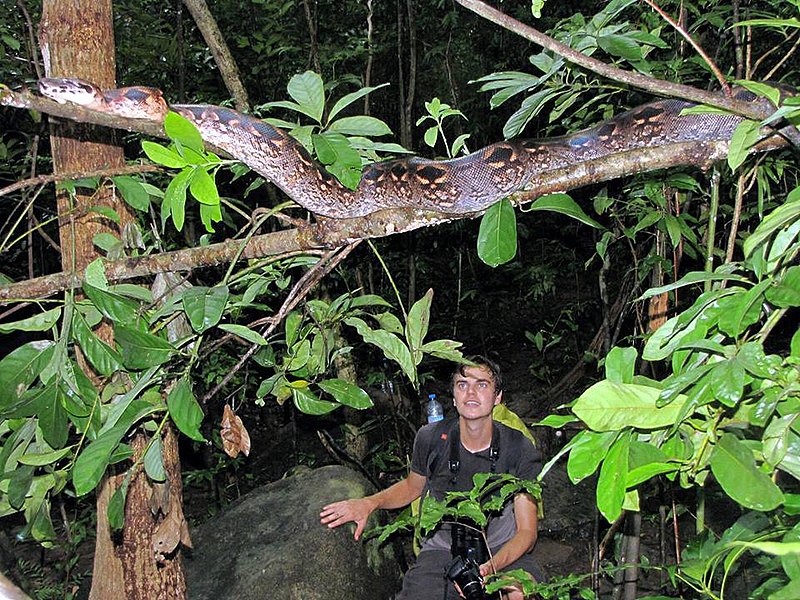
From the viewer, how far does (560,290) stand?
10297mm

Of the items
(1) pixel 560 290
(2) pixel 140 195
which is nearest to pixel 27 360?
(2) pixel 140 195

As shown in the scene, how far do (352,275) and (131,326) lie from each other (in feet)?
17.4

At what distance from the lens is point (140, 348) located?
1.61 metres

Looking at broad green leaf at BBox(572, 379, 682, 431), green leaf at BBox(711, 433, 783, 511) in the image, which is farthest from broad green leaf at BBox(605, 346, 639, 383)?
green leaf at BBox(711, 433, 783, 511)

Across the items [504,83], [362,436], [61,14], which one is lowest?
[362,436]

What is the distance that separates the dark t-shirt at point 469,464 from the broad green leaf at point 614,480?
2966 millimetres

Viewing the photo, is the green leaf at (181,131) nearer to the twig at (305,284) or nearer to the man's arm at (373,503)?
the twig at (305,284)

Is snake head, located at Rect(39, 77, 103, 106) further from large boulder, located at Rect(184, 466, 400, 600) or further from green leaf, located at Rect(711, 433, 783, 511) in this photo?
large boulder, located at Rect(184, 466, 400, 600)

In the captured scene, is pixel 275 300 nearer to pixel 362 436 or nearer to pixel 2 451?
pixel 362 436

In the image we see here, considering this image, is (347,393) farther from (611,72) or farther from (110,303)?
(611,72)

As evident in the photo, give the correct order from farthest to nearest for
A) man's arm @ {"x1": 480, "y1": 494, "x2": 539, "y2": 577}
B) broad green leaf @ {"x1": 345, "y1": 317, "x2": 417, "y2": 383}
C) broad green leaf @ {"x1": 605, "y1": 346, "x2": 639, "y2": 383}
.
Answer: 1. man's arm @ {"x1": 480, "y1": 494, "x2": 539, "y2": 577}
2. broad green leaf @ {"x1": 345, "y1": 317, "x2": 417, "y2": 383}
3. broad green leaf @ {"x1": 605, "y1": 346, "x2": 639, "y2": 383}

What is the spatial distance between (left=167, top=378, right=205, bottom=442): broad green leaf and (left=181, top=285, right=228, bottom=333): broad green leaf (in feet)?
0.51

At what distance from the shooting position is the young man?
388 centimetres

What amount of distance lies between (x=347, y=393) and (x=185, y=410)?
463 mm
